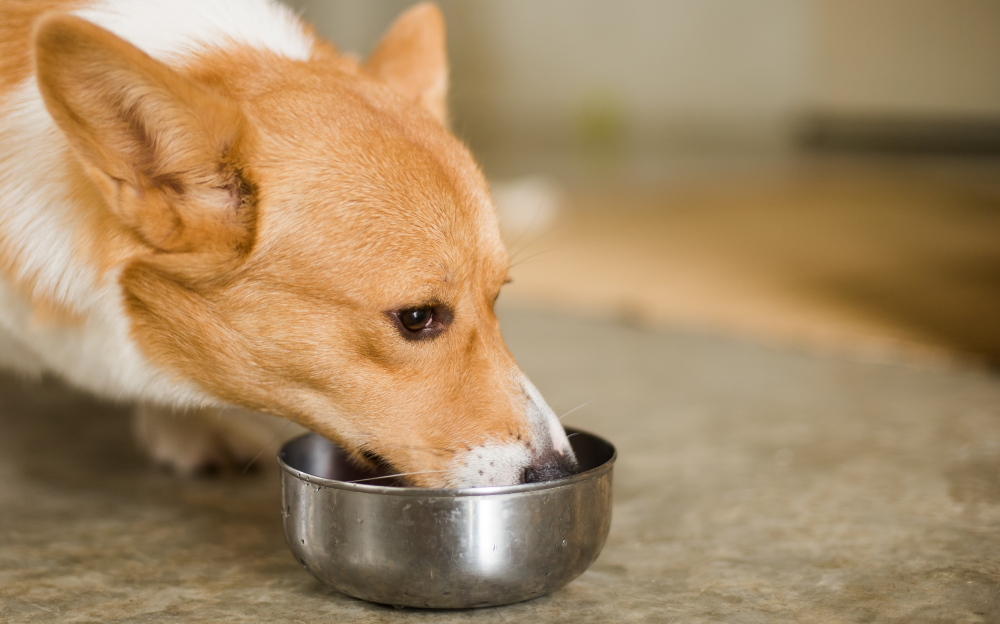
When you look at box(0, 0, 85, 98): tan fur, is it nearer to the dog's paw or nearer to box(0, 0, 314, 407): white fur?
box(0, 0, 314, 407): white fur

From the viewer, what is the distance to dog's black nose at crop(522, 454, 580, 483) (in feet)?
5.12

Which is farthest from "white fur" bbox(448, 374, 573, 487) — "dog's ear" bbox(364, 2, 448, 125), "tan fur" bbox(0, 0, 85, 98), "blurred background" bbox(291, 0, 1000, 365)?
"tan fur" bbox(0, 0, 85, 98)

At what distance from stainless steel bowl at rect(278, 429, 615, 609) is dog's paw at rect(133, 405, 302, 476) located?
81 cm

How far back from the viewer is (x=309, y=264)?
1609 mm

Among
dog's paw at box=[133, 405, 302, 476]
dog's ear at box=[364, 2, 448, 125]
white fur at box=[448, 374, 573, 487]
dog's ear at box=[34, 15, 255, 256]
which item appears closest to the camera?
dog's ear at box=[34, 15, 255, 256]

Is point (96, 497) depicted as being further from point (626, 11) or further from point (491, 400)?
point (626, 11)

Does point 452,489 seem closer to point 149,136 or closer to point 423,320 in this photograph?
point 423,320

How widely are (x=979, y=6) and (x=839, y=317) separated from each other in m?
7.75

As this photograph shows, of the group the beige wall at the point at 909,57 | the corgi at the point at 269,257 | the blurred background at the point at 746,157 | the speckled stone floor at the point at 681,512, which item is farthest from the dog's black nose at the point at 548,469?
the beige wall at the point at 909,57

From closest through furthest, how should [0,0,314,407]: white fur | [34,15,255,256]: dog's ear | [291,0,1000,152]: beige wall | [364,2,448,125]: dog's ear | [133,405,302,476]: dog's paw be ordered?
[34,15,255,256]: dog's ear, [0,0,314,407]: white fur, [364,2,448,125]: dog's ear, [133,405,302,476]: dog's paw, [291,0,1000,152]: beige wall

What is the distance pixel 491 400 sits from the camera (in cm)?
162

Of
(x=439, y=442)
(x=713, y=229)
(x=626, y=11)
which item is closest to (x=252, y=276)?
(x=439, y=442)

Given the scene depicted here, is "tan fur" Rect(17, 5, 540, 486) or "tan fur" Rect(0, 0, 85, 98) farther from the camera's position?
"tan fur" Rect(0, 0, 85, 98)

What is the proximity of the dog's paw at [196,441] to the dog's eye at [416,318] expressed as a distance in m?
0.79
